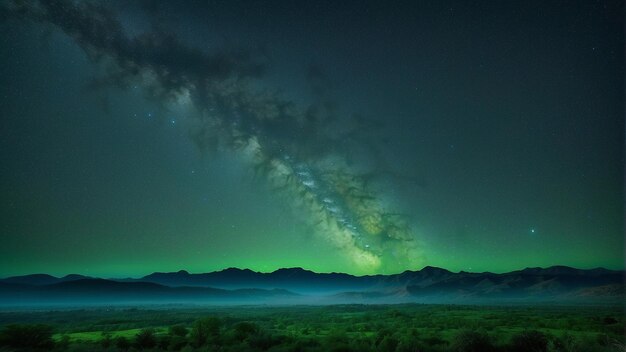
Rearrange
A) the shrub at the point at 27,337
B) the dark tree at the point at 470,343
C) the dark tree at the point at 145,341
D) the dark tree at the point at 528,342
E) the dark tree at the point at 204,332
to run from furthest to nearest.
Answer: the dark tree at the point at 204,332, the dark tree at the point at 145,341, the shrub at the point at 27,337, the dark tree at the point at 528,342, the dark tree at the point at 470,343

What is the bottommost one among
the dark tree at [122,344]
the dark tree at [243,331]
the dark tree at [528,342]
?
the dark tree at [528,342]

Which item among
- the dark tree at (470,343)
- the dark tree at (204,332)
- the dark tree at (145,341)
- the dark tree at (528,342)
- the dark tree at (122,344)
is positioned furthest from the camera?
Answer: the dark tree at (204,332)

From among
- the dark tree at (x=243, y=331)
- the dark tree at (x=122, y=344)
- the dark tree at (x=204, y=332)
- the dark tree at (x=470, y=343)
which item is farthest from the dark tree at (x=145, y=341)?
the dark tree at (x=470, y=343)

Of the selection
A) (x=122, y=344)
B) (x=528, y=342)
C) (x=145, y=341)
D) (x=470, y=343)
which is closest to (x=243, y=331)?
(x=145, y=341)

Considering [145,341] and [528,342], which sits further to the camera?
[145,341]

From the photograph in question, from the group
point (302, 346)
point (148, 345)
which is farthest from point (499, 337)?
point (148, 345)

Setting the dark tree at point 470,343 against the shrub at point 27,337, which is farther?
the shrub at point 27,337

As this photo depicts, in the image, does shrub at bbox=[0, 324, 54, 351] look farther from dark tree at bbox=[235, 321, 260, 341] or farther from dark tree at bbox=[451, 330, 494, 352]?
dark tree at bbox=[451, 330, 494, 352]

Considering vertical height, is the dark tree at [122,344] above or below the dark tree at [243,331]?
below

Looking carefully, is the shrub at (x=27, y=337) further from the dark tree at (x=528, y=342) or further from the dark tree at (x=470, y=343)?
the dark tree at (x=528, y=342)

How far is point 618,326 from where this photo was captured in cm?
3728

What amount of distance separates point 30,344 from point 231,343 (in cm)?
1457

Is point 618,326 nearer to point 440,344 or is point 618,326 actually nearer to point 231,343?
point 440,344

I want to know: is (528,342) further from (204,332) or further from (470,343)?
(204,332)
